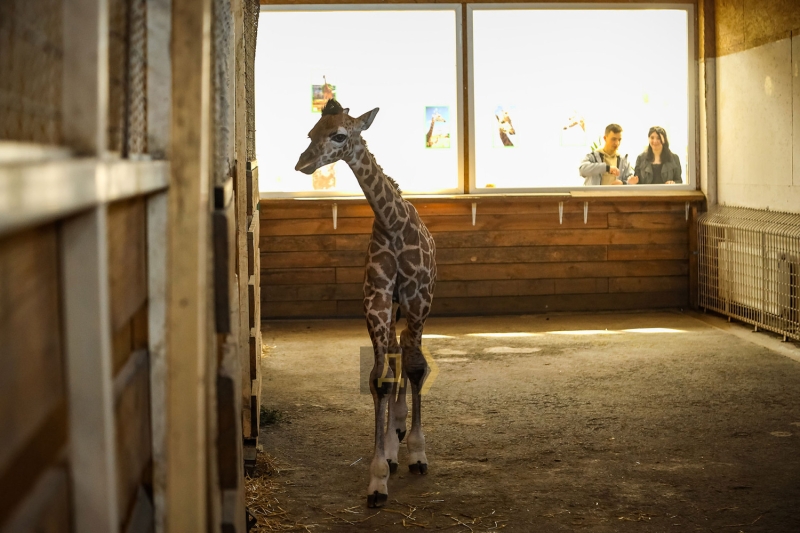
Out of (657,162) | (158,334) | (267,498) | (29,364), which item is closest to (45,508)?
(29,364)

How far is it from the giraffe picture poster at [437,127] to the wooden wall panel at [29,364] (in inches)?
301

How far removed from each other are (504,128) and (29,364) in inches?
314

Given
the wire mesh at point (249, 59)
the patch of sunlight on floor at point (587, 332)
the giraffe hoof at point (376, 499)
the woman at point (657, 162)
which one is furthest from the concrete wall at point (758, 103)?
the giraffe hoof at point (376, 499)

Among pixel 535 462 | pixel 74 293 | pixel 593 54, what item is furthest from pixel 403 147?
pixel 74 293

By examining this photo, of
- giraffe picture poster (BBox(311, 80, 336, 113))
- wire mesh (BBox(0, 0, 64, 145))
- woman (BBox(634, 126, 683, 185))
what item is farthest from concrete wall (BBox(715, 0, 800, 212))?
wire mesh (BBox(0, 0, 64, 145))

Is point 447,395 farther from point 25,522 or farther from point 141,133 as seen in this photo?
point 25,522

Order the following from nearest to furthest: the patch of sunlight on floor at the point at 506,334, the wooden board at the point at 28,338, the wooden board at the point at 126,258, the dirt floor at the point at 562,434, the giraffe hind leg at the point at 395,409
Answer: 1. the wooden board at the point at 28,338
2. the wooden board at the point at 126,258
3. the dirt floor at the point at 562,434
4. the giraffe hind leg at the point at 395,409
5. the patch of sunlight on floor at the point at 506,334

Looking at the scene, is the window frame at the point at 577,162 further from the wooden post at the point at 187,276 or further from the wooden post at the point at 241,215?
the wooden post at the point at 187,276

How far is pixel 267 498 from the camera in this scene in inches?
155

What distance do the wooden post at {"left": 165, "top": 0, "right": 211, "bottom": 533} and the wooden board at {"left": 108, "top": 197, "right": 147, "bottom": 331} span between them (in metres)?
0.06

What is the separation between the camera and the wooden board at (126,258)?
1.26 m

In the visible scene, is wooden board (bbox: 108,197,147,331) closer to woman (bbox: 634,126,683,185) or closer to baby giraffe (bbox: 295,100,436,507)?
baby giraffe (bbox: 295,100,436,507)

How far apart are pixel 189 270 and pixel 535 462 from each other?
3.27 m

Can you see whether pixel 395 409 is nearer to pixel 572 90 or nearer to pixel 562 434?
pixel 562 434
